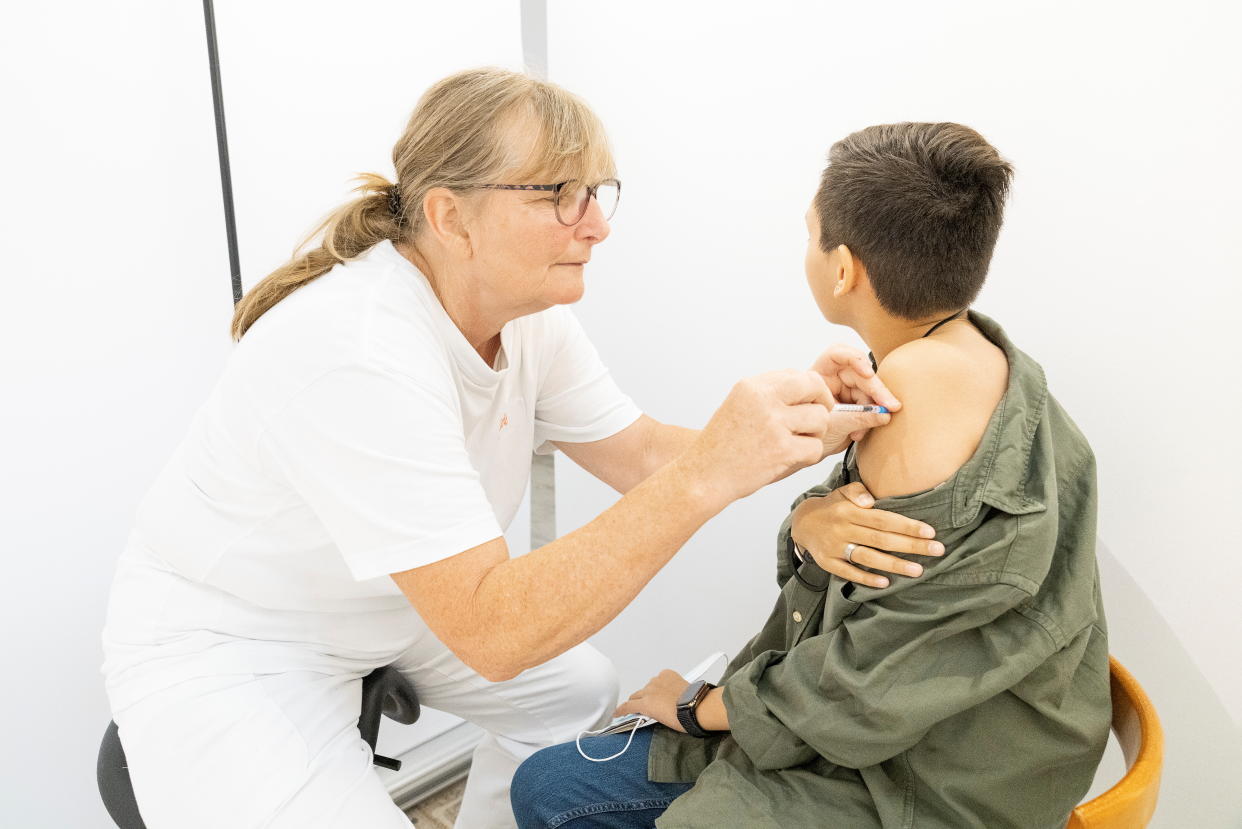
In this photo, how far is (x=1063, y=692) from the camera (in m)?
1.06

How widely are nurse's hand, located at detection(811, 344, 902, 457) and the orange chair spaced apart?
1.41 feet

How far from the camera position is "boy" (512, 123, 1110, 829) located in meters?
1.04

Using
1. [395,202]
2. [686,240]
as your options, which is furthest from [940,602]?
[686,240]

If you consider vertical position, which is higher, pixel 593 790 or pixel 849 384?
pixel 849 384

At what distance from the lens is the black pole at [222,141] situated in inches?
63.4

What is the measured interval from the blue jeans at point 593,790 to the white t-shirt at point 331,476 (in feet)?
1.02

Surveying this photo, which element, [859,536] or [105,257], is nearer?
[859,536]

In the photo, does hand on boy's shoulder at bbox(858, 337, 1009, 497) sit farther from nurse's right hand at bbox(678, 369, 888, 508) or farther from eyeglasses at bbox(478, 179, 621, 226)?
eyeglasses at bbox(478, 179, 621, 226)

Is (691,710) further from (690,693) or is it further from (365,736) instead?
(365,736)

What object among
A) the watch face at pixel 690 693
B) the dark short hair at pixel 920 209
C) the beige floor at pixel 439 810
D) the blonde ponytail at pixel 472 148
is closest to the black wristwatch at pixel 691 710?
the watch face at pixel 690 693

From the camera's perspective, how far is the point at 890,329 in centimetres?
126

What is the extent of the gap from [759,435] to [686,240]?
1012mm

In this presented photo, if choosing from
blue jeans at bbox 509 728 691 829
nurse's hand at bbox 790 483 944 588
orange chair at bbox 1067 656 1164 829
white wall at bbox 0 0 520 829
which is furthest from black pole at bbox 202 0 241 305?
orange chair at bbox 1067 656 1164 829

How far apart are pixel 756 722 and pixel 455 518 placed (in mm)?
451
